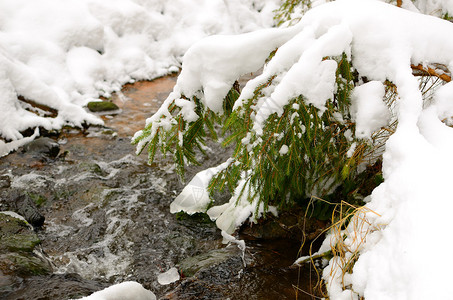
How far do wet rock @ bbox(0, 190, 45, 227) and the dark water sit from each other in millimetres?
132

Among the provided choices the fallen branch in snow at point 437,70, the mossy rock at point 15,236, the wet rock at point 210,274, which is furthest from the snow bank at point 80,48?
the fallen branch in snow at point 437,70

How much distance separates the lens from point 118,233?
14.0 feet

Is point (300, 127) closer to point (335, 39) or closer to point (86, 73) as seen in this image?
point (335, 39)

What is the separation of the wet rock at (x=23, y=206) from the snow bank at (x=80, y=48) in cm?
202

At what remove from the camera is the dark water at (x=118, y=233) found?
3113mm

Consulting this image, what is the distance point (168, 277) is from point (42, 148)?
13.7 feet

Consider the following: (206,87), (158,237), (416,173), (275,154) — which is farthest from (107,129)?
(416,173)

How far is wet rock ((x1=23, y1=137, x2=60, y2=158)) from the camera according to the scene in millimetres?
5954

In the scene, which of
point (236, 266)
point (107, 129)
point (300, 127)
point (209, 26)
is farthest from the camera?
point (209, 26)

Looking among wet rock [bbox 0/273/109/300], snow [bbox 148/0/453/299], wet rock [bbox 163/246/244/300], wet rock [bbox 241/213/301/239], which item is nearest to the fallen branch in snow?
snow [bbox 148/0/453/299]

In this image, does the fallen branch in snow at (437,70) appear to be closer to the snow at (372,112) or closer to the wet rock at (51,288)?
the snow at (372,112)

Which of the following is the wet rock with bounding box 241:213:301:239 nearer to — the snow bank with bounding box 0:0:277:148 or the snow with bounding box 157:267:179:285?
the snow with bounding box 157:267:179:285

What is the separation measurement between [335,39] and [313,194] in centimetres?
186

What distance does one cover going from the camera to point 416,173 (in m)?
1.68
